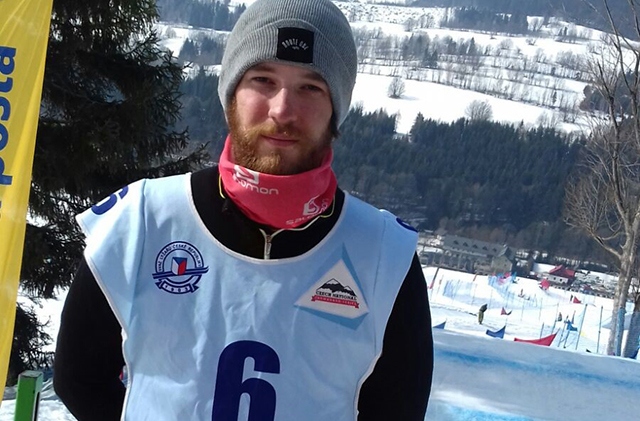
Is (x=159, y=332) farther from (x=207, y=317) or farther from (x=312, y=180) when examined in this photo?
(x=312, y=180)

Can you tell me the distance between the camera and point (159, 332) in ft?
3.44

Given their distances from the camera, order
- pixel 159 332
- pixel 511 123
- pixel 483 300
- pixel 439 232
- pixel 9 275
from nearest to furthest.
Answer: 1. pixel 159 332
2. pixel 9 275
3. pixel 483 300
4. pixel 439 232
5. pixel 511 123

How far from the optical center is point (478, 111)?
275ft

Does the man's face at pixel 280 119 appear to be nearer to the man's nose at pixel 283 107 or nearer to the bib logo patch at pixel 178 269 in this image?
the man's nose at pixel 283 107

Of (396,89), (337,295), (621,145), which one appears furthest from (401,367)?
(396,89)

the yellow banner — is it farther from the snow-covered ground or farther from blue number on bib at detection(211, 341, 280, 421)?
blue number on bib at detection(211, 341, 280, 421)

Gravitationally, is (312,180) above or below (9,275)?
above

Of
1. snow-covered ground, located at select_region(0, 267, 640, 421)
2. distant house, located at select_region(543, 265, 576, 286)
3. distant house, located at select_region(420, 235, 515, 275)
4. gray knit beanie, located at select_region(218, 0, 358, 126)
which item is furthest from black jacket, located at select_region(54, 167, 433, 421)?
Result: distant house, located at select_region(420, 235, 515, 275)

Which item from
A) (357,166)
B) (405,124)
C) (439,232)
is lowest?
(439,232)

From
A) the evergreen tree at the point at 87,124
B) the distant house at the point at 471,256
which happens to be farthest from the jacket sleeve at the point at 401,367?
the distant house at the point at 471,256

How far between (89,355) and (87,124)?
20.0 feet

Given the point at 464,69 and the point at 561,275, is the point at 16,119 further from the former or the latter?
the point at 464,69

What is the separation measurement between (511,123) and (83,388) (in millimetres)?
83152

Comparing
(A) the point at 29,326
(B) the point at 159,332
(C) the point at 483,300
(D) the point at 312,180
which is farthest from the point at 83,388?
(C) the point at 483,300
